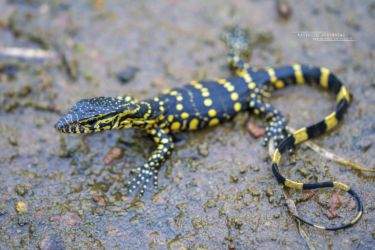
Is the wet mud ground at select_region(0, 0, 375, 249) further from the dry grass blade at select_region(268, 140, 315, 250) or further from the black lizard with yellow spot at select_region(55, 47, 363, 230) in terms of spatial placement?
the black lizard with yellow spot at select_region(55, 47, 363, 230)

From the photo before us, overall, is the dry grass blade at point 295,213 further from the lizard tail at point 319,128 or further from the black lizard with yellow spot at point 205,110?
the black lizard with yellow spot at point 205,110

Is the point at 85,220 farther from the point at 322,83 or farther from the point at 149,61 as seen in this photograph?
the point at 322,83

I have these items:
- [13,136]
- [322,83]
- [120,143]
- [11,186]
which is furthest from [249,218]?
[13,136]

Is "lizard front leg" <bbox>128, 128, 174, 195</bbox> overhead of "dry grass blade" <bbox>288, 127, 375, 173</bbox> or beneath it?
beneath

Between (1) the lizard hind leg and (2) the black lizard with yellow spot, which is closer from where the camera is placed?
(2) the black lizard with yellow spot

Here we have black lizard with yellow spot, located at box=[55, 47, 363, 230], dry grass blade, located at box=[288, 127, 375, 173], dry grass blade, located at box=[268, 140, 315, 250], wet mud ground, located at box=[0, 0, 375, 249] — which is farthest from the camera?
black lizard with yellow spot, located at box=[55, 47, 363, 230]

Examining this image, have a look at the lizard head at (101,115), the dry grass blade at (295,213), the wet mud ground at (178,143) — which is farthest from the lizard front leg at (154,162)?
the dry grass blade at (295,213)

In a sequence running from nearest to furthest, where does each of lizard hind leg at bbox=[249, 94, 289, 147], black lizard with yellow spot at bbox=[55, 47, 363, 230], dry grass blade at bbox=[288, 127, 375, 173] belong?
dry grass blade at bbox=[288, 127, 375, 173], black lizard with yellow spot at bbox=[55, 47, 363, 230], lizard hind leg at bbox=[249, 94, 289, 147]

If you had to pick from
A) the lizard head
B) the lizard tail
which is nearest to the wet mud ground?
the lizard tail
